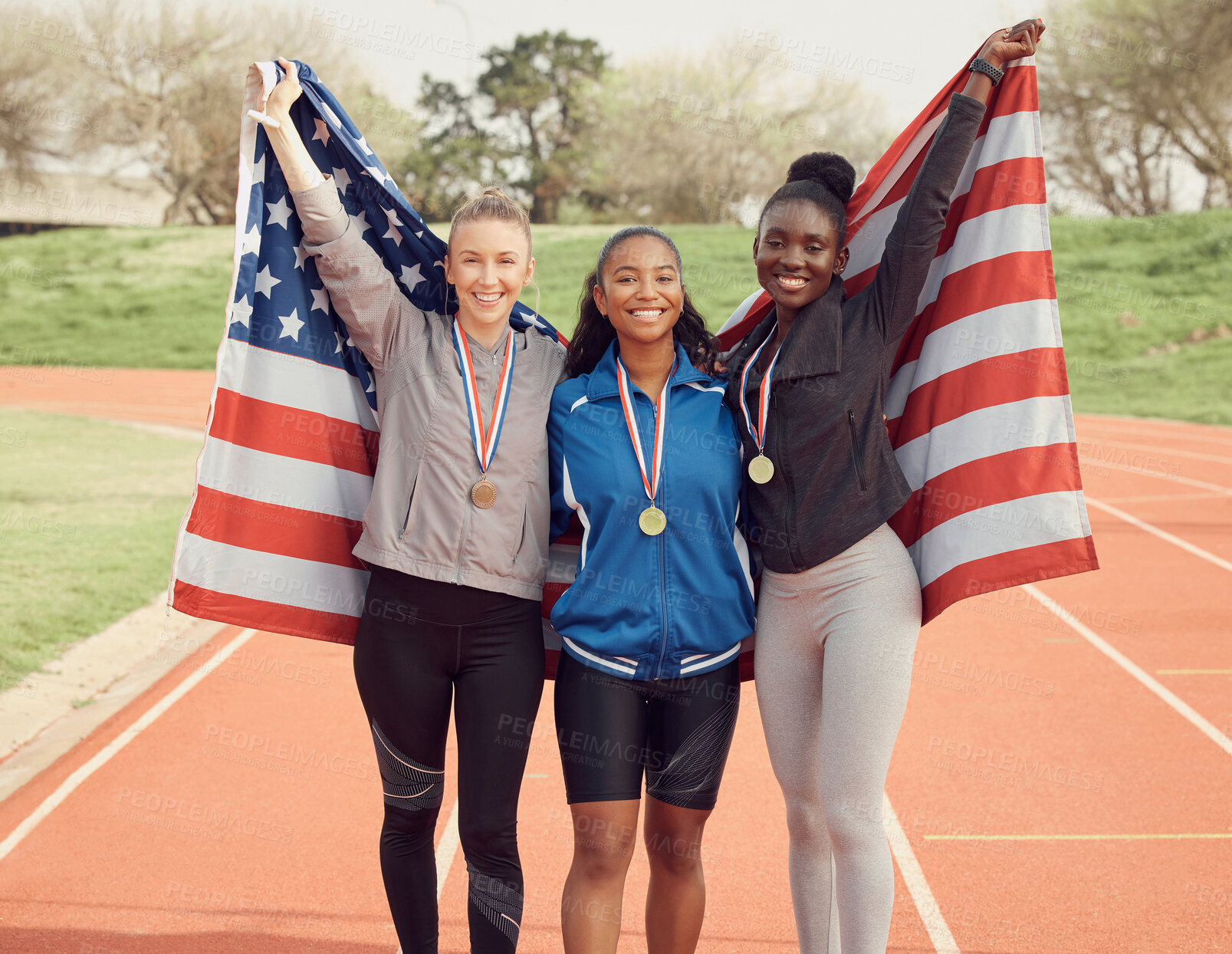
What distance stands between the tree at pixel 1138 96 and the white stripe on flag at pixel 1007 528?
40017 mm

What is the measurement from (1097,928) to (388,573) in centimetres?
296

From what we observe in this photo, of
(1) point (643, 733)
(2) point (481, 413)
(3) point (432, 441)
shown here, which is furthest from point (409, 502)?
(1) point (643, 733)

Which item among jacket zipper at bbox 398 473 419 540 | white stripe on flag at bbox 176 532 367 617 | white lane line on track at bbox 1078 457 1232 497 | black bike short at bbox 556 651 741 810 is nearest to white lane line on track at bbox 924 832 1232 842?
black bike short at bbox 556 651 741 810

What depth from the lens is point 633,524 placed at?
8.82 feet

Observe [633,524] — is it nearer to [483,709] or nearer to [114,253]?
[483,709]

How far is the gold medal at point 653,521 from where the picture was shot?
2.67 meters

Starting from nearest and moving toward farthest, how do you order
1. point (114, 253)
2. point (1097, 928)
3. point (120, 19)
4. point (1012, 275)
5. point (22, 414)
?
point (1012, 275)
point (1097, 928)
point (22, 414)
point (114, 253)
point (120, 19)

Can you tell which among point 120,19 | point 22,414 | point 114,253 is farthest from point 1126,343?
point 120,19

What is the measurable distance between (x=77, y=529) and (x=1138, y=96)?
131ft

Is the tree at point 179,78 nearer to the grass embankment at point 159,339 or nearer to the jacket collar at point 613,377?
the grass embankment at point 159,339

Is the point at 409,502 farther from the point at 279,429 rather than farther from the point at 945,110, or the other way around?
the point at 945,110

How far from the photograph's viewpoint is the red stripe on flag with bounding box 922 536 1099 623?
295cm

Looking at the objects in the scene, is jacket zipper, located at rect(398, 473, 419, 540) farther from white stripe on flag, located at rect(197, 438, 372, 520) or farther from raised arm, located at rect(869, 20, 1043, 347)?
raised arm, located at rect(869, 20, 1043, 347)

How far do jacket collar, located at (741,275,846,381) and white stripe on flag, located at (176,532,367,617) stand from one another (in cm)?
160
